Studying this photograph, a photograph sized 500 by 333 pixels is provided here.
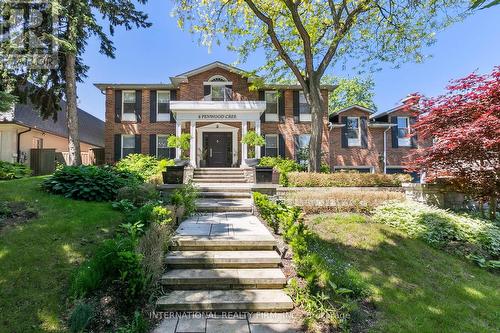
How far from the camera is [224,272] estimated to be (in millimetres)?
3895

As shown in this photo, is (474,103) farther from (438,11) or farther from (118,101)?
(118,101)

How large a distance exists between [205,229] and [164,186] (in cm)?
360

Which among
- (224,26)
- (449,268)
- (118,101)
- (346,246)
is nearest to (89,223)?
(346,246)

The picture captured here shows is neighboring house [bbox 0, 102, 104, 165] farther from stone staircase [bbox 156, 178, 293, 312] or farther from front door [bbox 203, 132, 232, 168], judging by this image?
stone staircase [bbox 156, 178, 293, 312]

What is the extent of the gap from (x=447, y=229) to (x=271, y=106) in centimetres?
1202

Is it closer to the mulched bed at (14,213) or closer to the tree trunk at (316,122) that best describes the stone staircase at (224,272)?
the mulched bed at (14,213)

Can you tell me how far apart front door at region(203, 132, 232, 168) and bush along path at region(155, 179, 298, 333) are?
11.1 m

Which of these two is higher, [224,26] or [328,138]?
[224,26]

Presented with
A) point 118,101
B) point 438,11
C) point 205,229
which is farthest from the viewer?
point 118,101

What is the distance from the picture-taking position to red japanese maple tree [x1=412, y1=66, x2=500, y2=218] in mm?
6712

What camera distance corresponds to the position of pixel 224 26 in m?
12.5

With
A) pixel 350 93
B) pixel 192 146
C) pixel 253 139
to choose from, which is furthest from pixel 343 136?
pixel 350 93

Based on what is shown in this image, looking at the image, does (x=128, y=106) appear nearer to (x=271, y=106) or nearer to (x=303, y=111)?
(x=271, y=106)

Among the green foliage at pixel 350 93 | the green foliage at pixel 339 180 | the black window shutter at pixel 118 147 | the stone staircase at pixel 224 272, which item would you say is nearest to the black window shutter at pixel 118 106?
the black window shutter at pixel 118 147
